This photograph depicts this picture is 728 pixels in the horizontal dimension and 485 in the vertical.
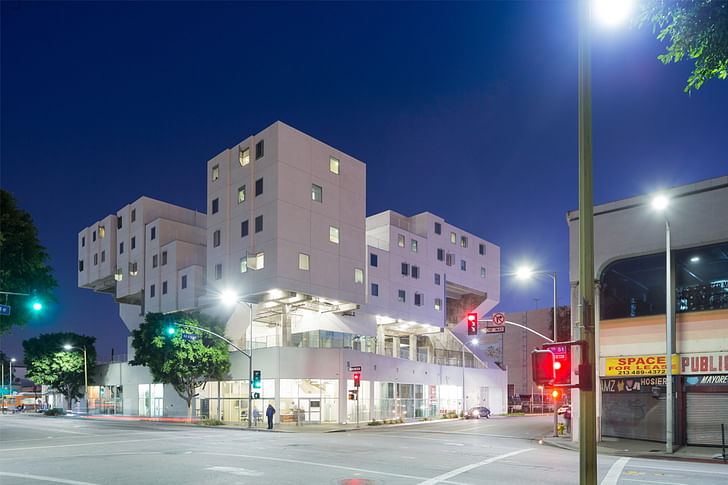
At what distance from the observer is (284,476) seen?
16.5m

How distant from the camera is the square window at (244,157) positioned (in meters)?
54.6

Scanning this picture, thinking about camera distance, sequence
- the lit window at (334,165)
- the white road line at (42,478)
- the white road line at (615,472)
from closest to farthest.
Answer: the white road line at (42,478) → the white road line at (615,472) → the lit window at (334,165)

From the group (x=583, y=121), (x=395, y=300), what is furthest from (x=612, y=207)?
(x=395, y=300)

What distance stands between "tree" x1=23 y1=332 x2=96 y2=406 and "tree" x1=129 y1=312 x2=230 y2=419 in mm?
27086

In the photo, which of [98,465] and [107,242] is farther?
[107,242]

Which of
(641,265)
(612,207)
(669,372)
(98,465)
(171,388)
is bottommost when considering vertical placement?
(171,388)

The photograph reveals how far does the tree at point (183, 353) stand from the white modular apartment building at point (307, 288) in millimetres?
1692

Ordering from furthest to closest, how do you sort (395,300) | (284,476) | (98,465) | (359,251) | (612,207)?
(395,300), (359,251), (612,207), (98,465), (284,476)

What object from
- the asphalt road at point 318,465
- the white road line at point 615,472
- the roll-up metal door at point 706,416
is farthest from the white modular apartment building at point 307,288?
the white road line at point 615,472

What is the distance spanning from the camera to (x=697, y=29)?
32.6 ft

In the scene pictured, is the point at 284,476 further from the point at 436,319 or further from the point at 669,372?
the point at 436,319

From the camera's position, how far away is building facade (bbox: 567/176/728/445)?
2567 cm

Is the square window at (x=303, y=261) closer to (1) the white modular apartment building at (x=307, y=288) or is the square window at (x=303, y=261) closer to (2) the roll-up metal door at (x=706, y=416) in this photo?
(1) the white modular apartment building at (x=307, y=288)

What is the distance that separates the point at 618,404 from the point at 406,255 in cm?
4216
